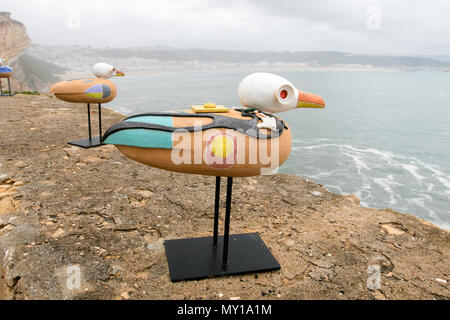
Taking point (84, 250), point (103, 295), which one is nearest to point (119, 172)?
point (84, 250)

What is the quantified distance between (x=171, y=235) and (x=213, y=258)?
2.27ft

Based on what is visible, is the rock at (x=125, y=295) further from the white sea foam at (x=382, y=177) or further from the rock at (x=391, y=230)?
the white sea foam at (x=382, y=177)

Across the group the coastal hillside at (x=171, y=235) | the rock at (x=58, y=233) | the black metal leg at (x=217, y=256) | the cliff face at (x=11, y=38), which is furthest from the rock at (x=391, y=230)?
the cliff face at (x=11, y=38)

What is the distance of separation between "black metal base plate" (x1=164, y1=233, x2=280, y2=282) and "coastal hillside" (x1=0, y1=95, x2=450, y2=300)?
79mm

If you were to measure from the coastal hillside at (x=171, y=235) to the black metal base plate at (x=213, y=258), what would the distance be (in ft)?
0.26

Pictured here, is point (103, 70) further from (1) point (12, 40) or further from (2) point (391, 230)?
(1) point (12, 40)

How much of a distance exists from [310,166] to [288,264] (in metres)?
13.7

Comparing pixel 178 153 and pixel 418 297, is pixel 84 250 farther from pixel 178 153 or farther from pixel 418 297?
pixel 418 297

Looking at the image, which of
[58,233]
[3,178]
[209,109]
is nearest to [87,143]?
[3,178]

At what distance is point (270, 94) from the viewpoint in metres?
2.63

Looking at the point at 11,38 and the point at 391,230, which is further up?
the point at 11,38

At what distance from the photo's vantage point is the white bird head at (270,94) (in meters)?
2.62

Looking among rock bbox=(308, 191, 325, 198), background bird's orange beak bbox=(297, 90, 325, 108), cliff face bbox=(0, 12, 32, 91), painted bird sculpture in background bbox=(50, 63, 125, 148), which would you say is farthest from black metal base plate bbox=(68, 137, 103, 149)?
cliff face bbox=(0, 12, 32, 91)

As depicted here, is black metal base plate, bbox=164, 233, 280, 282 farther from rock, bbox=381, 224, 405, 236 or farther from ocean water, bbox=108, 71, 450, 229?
ocean water, bbox=108, 71, 450, 229
